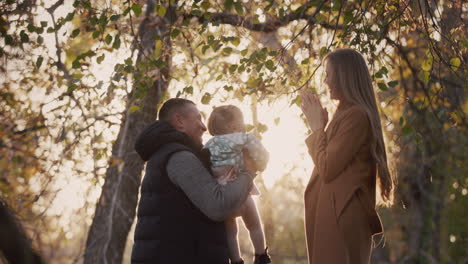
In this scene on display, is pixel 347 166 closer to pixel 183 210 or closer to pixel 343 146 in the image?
pixel 343 146

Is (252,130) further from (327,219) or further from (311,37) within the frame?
(327,219)

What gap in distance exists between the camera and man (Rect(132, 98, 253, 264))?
9.48 ft

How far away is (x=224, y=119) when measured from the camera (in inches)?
152

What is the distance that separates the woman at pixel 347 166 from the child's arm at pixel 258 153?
0.32m

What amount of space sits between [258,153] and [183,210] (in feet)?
2.05

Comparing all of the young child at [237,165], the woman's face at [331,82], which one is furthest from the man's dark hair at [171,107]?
the woman's face at [331,82]

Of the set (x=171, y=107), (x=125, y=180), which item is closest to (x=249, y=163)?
(x=171, y=107)

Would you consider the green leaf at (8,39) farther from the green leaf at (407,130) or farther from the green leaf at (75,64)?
the green leaf at (407,130)

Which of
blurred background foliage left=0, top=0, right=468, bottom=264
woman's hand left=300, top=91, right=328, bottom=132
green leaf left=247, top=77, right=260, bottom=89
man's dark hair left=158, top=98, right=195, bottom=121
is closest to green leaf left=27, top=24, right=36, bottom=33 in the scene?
blurred background foliage left=0, top=0, right=468, bottom=264

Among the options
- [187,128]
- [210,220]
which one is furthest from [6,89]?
[210,220]

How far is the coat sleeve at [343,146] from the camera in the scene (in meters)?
3.01

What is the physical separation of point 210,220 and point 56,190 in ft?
10.1

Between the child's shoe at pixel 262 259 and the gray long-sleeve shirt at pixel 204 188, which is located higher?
the gray long-sleeve shirt at pixel 204 188

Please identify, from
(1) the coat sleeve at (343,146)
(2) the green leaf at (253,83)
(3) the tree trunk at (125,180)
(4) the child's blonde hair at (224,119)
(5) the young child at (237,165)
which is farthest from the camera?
(3) the tree trunk at (125,180)
